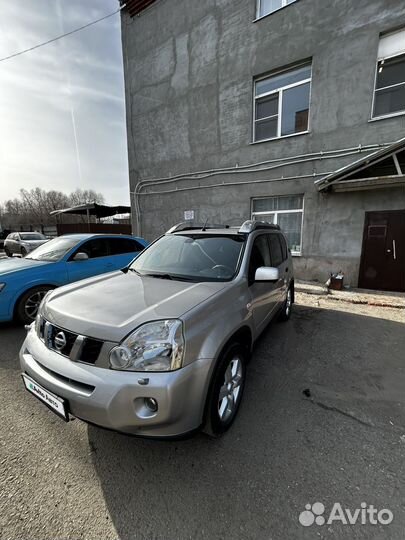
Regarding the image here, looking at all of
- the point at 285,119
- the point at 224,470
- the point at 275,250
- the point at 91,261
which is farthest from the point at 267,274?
the point at 285,119

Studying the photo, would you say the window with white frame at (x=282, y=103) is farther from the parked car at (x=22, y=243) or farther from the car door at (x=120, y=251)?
the parked car at (x=22, y=243)

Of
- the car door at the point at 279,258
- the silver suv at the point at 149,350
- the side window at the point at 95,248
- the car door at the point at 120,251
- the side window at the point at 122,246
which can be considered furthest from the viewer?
the side window at the point at 122,246

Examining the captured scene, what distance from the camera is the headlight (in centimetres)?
164

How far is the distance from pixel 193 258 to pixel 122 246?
3.33 m

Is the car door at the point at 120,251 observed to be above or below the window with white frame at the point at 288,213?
below

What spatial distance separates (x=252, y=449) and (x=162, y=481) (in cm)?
72

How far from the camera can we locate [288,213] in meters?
7.89

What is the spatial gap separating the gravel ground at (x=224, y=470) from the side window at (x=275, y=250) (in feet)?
5.60

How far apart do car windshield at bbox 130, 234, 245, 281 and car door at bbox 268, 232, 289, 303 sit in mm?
974

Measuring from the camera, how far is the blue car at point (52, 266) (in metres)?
4.02

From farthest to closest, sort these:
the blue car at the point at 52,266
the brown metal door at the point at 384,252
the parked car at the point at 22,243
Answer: the parked car at the point at 22,243, the brown metal door at the point at 384,252, the blue car at the point at 52,266

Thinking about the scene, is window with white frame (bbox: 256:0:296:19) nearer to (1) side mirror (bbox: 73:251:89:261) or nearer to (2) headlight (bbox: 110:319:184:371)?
(1) side mirror (bbox: 73:251:89:261)

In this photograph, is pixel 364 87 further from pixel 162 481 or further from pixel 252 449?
pixel 162 481

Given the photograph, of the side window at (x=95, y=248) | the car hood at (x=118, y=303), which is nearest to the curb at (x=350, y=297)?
the car hood at (x=118, y=303)
